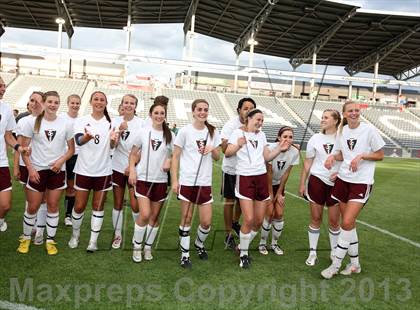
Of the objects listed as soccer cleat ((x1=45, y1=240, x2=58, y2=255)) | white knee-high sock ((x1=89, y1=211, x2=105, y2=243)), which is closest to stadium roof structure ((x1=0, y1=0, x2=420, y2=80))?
white knee-high sock ((x1=89, y1=211, x2=105, y2=243))

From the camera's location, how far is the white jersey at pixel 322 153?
16.4 ft

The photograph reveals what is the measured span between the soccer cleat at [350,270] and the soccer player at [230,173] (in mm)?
1547

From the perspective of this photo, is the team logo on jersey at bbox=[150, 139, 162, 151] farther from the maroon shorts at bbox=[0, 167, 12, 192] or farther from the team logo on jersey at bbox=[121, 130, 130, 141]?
the maroon shorts at bbox=[0, 167, 12, 192]

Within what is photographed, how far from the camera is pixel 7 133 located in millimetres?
4539

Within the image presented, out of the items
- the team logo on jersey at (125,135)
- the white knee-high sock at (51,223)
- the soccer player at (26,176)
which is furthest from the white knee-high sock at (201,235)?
the soccer player at (26,176)

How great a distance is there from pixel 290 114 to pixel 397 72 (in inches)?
752

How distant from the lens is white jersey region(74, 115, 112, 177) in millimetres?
4973

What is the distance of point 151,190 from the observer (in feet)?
15.8

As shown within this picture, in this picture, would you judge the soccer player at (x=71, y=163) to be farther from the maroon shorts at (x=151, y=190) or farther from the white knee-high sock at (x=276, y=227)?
the white knee-high sock at (x=276, y=227)

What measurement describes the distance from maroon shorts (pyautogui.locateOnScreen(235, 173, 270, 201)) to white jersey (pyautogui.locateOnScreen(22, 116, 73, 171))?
2.27m

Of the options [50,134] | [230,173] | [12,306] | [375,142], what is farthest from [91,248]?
[375,142]

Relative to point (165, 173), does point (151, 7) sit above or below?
above

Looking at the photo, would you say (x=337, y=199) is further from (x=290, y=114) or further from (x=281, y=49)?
(x=281, y=49)

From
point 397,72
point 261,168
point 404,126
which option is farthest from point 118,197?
point 397,72
